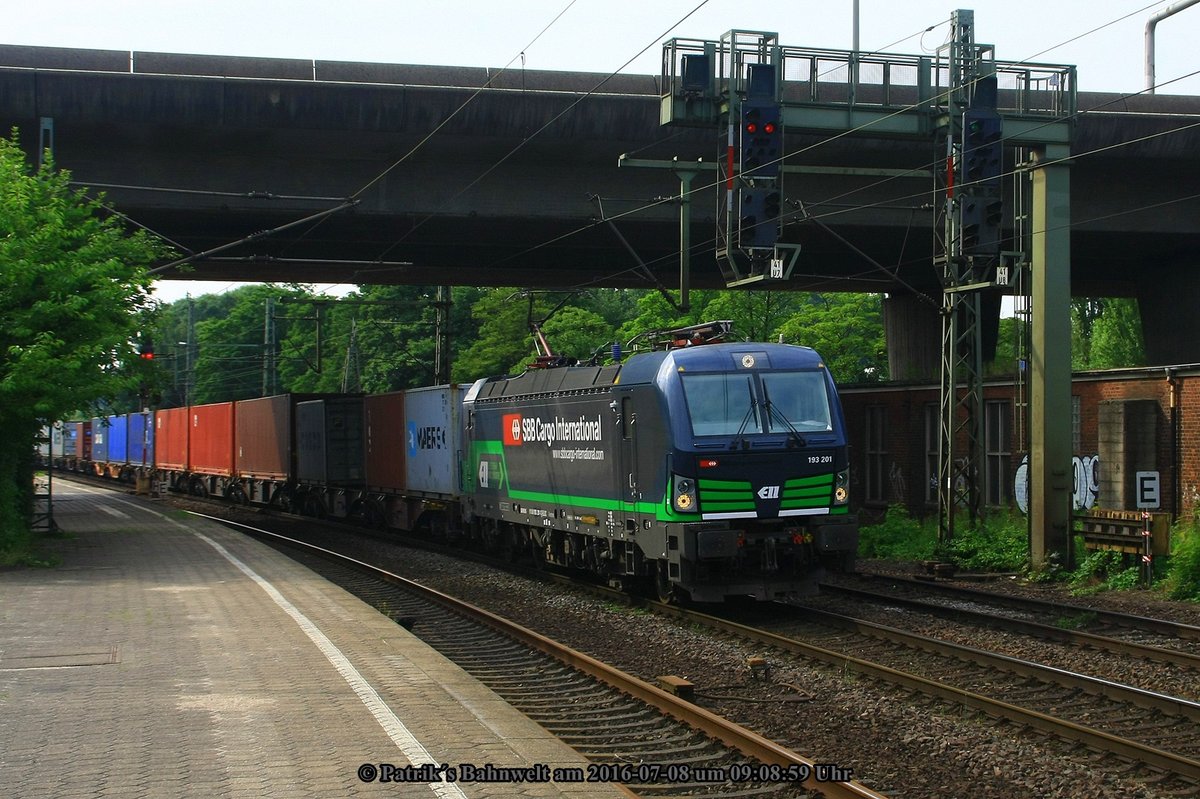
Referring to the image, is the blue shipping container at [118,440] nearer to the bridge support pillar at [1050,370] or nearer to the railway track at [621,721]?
the railway track at [621,721]

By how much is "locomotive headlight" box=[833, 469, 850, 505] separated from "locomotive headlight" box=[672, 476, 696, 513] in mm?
1795

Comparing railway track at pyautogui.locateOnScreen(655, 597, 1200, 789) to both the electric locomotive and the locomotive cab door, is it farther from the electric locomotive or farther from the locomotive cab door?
the locomotive cab door

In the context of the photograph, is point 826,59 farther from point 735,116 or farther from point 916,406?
point 916,406

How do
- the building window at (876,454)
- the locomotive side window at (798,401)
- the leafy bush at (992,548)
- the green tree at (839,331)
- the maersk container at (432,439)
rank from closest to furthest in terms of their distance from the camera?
the locomotive side window at (798,401) → the leafy bush at (992,548) → the maersk container at (432,439) → the building window at (876,454) → the green tree at (839,331)

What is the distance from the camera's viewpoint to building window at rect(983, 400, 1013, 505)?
24.6 metres

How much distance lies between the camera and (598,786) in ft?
24.0

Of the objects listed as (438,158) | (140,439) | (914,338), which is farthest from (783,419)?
(140,439)

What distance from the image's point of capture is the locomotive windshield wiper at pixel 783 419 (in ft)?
48.4

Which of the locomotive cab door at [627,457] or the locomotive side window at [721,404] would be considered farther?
the locomotive cab door at [627,457]

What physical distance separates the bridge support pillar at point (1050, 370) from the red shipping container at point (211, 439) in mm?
28913

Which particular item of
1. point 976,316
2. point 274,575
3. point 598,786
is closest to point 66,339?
point 274,575

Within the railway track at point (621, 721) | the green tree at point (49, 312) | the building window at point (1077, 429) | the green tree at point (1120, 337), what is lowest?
the railway track at point (621, 721)

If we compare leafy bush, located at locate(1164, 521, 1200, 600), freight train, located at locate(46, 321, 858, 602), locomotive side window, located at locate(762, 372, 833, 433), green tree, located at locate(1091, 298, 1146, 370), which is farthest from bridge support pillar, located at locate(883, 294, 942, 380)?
green tree, located at locate(1091, 298, 1146, 370)

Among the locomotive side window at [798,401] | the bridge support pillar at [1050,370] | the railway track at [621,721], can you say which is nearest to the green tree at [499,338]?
the bridge support pillar at [1050,370]
